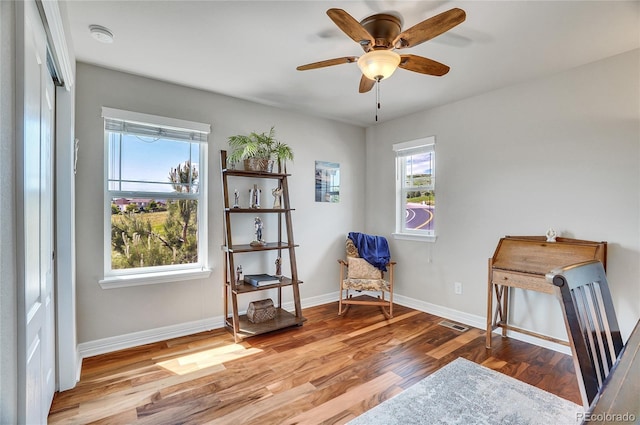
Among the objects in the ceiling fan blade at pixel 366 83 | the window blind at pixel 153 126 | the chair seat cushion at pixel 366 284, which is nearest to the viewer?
the ceiling fan blade at pixel 366 83

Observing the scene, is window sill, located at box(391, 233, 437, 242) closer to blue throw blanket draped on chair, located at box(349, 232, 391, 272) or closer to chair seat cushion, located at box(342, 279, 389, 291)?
Answer: blue throw blanket draped on chair, located at box(349, 232, 391, 272)

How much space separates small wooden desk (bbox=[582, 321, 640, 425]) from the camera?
0.56m

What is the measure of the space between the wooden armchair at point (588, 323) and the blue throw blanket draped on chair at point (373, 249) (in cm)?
259

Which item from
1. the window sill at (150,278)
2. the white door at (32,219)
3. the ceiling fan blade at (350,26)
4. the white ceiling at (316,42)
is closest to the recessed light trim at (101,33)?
the white ceiling at (316,42)

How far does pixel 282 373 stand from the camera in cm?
235

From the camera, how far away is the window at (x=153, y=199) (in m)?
2.74

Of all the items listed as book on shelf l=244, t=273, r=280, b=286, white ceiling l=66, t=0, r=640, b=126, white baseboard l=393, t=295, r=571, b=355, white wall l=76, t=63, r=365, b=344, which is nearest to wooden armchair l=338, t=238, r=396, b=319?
white baseboard l=393, t=295, r=571, b=355

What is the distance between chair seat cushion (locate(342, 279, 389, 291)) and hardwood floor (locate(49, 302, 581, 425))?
1.40ft

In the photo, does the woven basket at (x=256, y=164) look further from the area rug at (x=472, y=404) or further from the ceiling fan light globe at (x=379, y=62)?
the area rug at (x=472, y=404)

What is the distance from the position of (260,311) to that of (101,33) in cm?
268

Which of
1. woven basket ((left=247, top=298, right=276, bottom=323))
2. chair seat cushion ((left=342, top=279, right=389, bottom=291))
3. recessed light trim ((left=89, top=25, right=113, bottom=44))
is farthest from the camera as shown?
chair seat cushion ((left=342, top=279, right=389, bottom=291))

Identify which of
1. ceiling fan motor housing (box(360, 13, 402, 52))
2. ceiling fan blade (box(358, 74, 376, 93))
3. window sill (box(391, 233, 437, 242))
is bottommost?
window sill (box(391, 233, 437, 242))

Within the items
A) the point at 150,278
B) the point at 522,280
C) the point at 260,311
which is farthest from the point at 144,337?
the point at 522,280

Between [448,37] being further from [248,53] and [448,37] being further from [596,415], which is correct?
[596,415]
